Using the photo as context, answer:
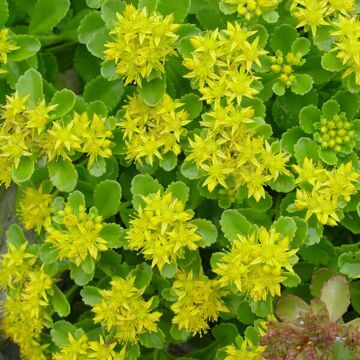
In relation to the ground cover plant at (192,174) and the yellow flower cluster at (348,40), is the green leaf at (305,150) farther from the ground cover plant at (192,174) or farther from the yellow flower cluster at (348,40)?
the yellow flower cluster at (348,40)

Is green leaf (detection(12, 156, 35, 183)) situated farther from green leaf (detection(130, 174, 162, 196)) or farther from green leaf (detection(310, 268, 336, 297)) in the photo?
green leaf (detection(310, 268, 336, 297))

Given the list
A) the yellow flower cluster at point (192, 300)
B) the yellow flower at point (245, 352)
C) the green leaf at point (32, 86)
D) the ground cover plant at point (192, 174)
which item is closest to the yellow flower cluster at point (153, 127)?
the ground cover plant at point (192, 174)

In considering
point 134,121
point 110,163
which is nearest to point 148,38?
point 134,121

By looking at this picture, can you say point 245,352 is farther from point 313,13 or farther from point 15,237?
point 313,13

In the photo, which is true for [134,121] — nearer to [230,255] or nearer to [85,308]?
[230,255]

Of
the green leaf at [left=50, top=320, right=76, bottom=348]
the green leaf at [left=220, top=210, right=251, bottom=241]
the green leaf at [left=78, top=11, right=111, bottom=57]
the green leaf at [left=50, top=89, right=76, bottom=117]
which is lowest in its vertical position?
the green leaf at [left=50, top=320, right=76, bottom=348]

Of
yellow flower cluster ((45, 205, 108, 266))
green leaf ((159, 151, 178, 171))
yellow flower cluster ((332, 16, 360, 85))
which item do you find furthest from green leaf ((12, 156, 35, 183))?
yellow flower cluster ((332, 16, 360, 85))
